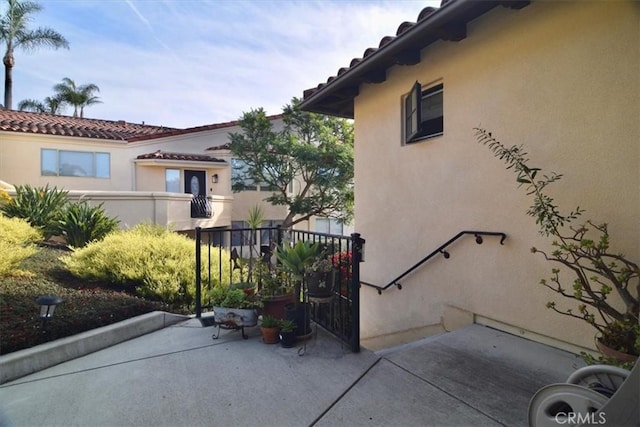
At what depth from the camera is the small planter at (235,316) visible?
135 inches

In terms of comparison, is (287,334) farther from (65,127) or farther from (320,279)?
(65,127)

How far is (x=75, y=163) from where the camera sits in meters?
13.3

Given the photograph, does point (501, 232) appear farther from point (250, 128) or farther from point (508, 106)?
point (250, 128)

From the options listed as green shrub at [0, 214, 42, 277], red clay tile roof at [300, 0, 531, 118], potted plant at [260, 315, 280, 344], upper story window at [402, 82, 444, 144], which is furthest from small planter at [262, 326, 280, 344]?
green shrub at [0, 214, 42, 277]

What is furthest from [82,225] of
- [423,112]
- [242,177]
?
[242,177]

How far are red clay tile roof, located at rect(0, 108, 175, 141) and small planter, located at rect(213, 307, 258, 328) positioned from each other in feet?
44.3

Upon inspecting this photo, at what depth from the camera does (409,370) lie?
2.65 meters

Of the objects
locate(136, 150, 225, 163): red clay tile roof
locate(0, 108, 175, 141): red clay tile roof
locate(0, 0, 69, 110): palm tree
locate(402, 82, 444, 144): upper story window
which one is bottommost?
locate(402, 82, 444, 144): upper story window

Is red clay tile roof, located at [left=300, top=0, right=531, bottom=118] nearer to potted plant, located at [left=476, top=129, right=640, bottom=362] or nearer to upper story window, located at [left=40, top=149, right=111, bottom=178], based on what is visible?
potted plant, located at [left=476, top=129, right=640, bottom=362]

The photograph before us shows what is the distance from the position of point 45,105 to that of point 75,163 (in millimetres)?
12646

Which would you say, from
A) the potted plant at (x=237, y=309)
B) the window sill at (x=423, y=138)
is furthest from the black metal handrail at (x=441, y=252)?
the potted plant at (x=237, y=309)

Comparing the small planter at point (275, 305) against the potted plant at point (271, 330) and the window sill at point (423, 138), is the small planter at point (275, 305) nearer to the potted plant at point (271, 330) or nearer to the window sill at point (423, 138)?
the potted plant at point (271, 330)

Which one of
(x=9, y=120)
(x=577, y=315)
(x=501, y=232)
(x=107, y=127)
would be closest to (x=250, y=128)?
(x=107, y=127)
